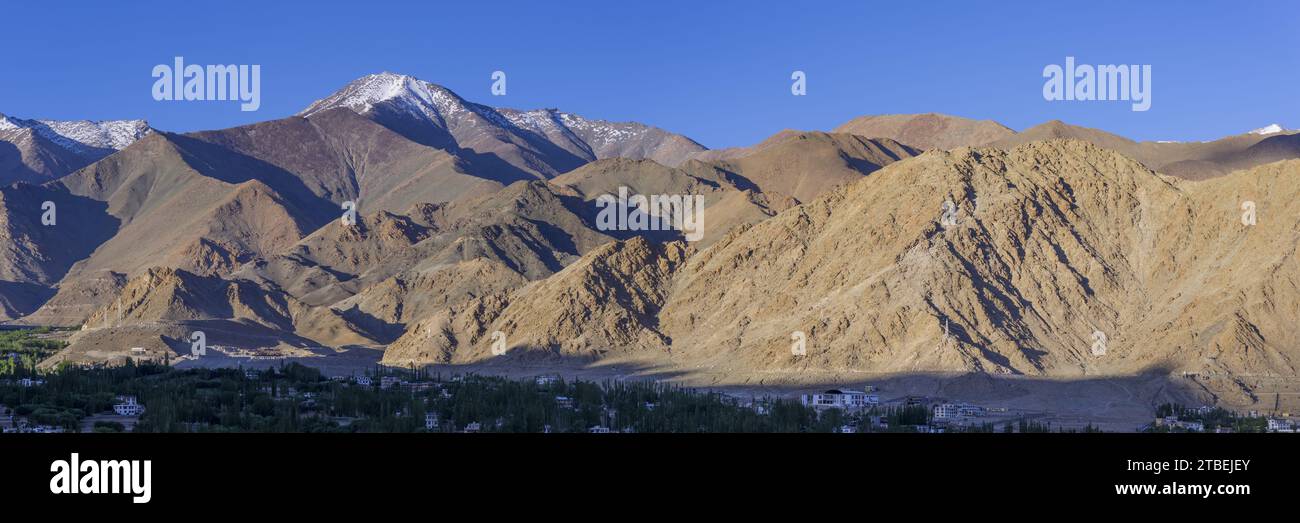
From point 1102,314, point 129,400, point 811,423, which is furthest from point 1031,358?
point 129,400

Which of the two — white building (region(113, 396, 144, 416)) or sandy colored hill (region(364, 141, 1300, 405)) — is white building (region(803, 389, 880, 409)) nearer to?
sandy colored hill (region(364, 141, 1300, 405))

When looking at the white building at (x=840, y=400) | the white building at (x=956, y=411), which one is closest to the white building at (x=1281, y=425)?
the white building at (x=956, y=411)

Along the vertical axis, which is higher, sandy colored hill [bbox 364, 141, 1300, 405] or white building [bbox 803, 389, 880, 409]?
sandy colored hill [bbox 364, 141, 1300, 405]

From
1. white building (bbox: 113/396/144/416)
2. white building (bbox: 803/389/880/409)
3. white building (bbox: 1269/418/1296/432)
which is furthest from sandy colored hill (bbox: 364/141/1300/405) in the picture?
white building (bbox: 113/396/144/416)

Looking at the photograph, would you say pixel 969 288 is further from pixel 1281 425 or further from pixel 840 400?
pixel 1281 425

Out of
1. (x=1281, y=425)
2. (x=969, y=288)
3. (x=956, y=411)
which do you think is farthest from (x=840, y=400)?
(x=969, y=288)

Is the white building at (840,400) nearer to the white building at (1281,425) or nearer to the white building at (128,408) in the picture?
the white building at (1281,425)

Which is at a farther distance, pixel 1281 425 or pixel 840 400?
pixel 840 400
